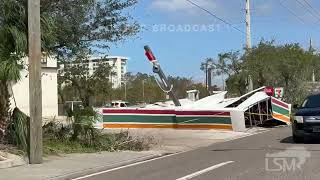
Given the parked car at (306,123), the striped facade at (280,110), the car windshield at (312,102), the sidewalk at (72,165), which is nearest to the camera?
the sidewalk at (72,165)

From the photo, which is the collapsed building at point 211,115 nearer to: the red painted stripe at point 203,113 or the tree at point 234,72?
the red painted stripe at point 203,113

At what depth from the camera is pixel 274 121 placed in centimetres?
3403

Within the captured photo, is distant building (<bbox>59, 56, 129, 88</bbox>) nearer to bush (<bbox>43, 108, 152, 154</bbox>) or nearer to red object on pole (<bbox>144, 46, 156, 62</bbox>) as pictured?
red object on pole (<bbox>144, 46, 156, 62</bbox>)

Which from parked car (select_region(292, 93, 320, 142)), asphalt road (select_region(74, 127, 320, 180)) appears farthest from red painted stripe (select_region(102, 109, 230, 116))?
asphalt road (select_region(74, 127, 320, 180))

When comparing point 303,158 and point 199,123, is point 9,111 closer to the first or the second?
point 303,158

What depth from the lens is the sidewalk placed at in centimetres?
1321

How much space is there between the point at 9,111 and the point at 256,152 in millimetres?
7141


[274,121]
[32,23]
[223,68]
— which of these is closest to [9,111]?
[32,23]

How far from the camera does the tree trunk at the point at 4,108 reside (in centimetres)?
1650

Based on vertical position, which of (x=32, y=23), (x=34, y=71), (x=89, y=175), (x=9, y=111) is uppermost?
(x=32, y=23)

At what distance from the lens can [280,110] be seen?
33031 millimetres

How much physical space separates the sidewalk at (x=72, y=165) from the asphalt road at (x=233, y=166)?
529 mm

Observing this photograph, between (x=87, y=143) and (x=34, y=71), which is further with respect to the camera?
(x=87, y=143)

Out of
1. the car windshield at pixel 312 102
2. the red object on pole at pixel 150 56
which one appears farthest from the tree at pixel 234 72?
the car windshield at pixel 312 102
